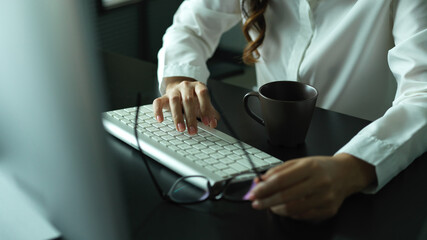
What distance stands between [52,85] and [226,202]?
40 cm

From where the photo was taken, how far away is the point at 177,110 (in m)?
0.76

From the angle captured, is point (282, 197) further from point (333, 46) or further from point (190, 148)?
point (333, 46)

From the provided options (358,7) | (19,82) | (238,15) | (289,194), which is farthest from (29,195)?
(238,15)

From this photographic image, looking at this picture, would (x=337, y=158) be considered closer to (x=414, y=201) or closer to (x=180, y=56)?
(x=414, y=201)

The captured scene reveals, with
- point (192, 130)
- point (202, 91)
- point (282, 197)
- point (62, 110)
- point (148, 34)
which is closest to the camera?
point (62, 110)

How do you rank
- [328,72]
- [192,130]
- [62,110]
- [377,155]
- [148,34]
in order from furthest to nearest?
[148,34] → [328,72] → [192,130] → [377,155] → [62,110]

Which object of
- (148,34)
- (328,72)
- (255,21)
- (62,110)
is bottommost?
(148,34)

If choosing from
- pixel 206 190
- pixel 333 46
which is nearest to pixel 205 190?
pixel 206 190

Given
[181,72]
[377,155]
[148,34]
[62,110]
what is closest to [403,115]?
[377,155]

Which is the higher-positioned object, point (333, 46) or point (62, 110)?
point (62, 110)

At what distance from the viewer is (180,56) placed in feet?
3.36

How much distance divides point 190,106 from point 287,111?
0.19 m

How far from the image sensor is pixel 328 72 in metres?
1.07

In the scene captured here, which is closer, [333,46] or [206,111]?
[206,111]
